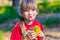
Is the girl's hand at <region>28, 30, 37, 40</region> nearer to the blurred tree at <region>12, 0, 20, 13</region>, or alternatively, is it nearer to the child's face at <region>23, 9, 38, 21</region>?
the child's face at <region>23, 9, 38, 21</region>

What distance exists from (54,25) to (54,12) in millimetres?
137

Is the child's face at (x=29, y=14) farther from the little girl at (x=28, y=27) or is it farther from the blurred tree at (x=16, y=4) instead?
the blurred tree at (x=16, y=4)

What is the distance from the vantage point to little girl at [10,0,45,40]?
4.49ft

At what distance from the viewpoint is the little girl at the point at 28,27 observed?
1.37 meters

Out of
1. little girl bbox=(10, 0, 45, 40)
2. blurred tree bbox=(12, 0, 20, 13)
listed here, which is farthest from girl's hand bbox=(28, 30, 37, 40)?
blurred tree bbox=(12, 0, 20, 13)

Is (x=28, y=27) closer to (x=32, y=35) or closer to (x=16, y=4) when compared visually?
(x=32, y=35)

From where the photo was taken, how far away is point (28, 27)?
1.38m

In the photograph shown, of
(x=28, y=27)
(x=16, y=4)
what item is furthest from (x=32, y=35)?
(x=16, y=4)

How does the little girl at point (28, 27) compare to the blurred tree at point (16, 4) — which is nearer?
the little girl at point (28, 27)

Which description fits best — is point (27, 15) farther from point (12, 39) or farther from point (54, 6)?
point (54, 6)

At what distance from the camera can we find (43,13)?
2002 mm

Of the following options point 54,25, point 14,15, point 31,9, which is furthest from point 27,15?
point 54,25

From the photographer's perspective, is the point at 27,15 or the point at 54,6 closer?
the point at 27,15

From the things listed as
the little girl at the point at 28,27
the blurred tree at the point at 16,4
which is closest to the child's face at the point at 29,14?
the little girl at the point at 28,27
